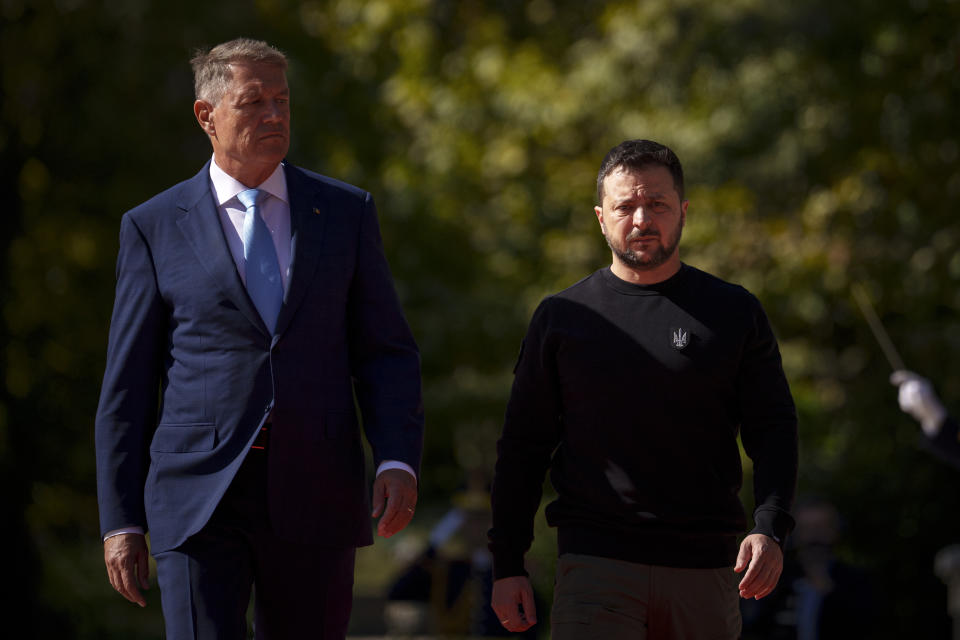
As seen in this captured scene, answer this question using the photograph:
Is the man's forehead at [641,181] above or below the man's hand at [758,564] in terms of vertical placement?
above

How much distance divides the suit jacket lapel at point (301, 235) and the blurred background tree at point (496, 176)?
371 inches

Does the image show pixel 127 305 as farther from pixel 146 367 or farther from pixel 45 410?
pixel 45 410

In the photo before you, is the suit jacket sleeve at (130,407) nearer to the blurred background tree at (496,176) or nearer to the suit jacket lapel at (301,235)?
the suit jacket lapel at (301,235)

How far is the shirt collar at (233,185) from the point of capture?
4.33 m

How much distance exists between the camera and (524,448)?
4.57m

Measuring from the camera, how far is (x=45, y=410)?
14859 mm

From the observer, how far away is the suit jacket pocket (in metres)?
4.07

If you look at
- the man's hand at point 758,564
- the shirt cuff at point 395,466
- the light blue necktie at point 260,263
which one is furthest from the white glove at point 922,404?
the light blue necktie at point 260,263

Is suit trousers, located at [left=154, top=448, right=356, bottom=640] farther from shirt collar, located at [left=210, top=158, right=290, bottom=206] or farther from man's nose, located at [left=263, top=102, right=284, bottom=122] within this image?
man's nose, located at [left=263, top=102, right=284, bottom=122]

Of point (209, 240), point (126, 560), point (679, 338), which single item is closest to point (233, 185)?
point (209, 240)

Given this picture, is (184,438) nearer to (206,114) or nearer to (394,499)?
(394,499)

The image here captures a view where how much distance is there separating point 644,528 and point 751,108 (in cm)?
1294

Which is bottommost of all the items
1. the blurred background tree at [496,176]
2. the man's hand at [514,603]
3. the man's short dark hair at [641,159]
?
the man's hand at [514,603]

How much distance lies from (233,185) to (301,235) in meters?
0.27
